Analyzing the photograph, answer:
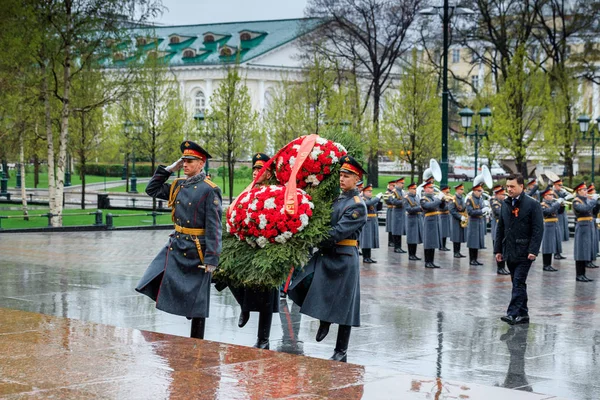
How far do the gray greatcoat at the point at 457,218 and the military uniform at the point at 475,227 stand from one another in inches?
10.9

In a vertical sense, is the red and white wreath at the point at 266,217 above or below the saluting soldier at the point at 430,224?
above

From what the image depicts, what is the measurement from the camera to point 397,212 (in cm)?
2408

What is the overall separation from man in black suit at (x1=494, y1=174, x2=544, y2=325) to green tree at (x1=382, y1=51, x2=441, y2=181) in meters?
29.8

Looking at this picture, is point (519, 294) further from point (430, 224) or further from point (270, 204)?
point (430, 224)

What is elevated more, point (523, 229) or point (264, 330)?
point (523, 229)

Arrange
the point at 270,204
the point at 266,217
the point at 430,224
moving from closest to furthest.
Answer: the point at 266,217 → the point at 270,204 → the point at 430,224

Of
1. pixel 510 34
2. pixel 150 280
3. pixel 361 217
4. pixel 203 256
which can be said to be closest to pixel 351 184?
pixel 361 217

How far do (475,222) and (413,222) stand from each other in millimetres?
1372

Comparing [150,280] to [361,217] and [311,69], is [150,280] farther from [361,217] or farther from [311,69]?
[311,69]

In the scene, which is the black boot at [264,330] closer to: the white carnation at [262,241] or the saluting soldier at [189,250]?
the saluting soldier at [189,250]

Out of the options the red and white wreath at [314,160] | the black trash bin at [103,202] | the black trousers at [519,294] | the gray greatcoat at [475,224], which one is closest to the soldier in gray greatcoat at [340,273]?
the red and white wreath at [314,160]

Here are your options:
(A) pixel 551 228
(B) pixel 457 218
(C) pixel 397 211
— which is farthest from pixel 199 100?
(A) pixel 551 228

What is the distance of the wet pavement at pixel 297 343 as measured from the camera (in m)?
6.77

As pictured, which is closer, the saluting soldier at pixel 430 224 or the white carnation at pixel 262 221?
the white carnation at pixel 262 221
